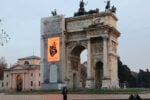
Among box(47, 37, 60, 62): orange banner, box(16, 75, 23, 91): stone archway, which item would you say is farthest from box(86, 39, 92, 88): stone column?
box(16, 75, 23, 91): stone archway

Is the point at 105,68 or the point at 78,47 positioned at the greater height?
the point at 78,47

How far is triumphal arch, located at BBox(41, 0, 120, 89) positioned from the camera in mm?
51438

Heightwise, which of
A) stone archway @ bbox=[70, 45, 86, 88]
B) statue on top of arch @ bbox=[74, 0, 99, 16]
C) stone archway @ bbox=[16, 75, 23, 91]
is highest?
statue on top of arch @ bbox=[74, 0, 99, 16]

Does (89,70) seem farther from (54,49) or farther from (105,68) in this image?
(54,49)

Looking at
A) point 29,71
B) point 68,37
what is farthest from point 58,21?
point 29,71

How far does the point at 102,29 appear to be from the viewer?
51219 millimetres

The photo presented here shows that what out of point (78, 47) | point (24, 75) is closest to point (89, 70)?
point (78, 47)

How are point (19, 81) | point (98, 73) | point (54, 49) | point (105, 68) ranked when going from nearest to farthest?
point (105, 68)
point (98, 73)
point (54, 49)
point (19, 81)

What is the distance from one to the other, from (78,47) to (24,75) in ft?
122

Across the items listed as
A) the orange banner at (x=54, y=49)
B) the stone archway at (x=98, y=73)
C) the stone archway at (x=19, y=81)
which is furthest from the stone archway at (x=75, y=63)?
the stone archway at (x=19, y=81)

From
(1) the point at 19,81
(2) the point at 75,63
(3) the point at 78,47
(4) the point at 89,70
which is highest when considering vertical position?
(3) the point at 78,47

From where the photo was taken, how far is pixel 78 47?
55.8 metres

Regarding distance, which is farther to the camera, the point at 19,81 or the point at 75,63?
the point at 19,81

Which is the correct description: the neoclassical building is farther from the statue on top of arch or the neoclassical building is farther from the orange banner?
the statue on top of arch
